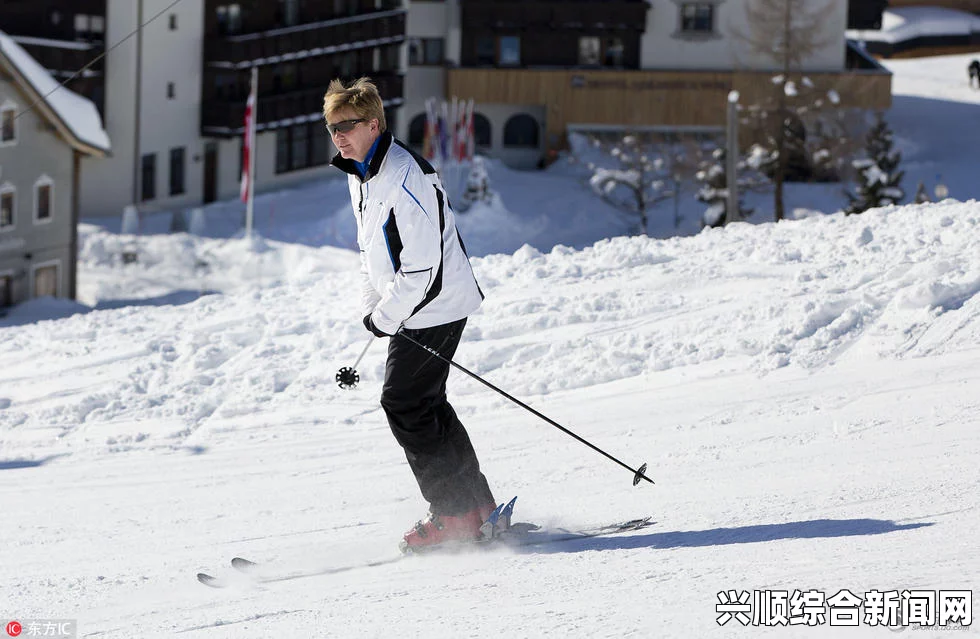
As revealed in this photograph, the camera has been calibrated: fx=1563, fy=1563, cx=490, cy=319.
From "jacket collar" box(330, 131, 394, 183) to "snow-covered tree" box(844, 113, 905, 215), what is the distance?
109ft

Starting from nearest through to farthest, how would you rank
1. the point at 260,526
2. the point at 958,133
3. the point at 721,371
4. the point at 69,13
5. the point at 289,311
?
the point at 260,526 < the point at 721,371 < the point at 289,311 < the point at 69,13 < the point at 958,133

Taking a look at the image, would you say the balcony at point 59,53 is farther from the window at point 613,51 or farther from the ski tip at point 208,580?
the ski tip at point 208,580

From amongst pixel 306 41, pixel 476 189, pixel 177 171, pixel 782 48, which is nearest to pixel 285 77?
pixel 306 41

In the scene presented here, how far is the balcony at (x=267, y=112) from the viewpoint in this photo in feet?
140

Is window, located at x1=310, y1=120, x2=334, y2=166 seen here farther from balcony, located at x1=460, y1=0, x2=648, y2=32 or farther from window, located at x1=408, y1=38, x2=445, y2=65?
balcony, located at x1=460, y1=0, x2=648, y2=32

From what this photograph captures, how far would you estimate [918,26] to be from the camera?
6506cm

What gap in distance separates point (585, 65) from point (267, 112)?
1254cm

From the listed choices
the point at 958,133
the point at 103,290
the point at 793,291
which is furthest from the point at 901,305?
the point at 958,133

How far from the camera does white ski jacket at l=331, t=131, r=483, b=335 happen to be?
5.76m

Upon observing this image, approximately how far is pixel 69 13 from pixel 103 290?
369 inches

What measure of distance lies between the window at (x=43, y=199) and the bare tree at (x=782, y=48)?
713 inches

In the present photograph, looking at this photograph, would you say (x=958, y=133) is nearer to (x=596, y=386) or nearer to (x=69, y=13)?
(x=69, y=13)

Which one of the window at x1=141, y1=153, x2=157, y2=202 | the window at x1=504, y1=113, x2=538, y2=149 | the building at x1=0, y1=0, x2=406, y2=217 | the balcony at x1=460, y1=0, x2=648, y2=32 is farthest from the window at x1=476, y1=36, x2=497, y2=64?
the window at x1=141, y1=153, x2=157, y2=202

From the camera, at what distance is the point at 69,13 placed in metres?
40.3
